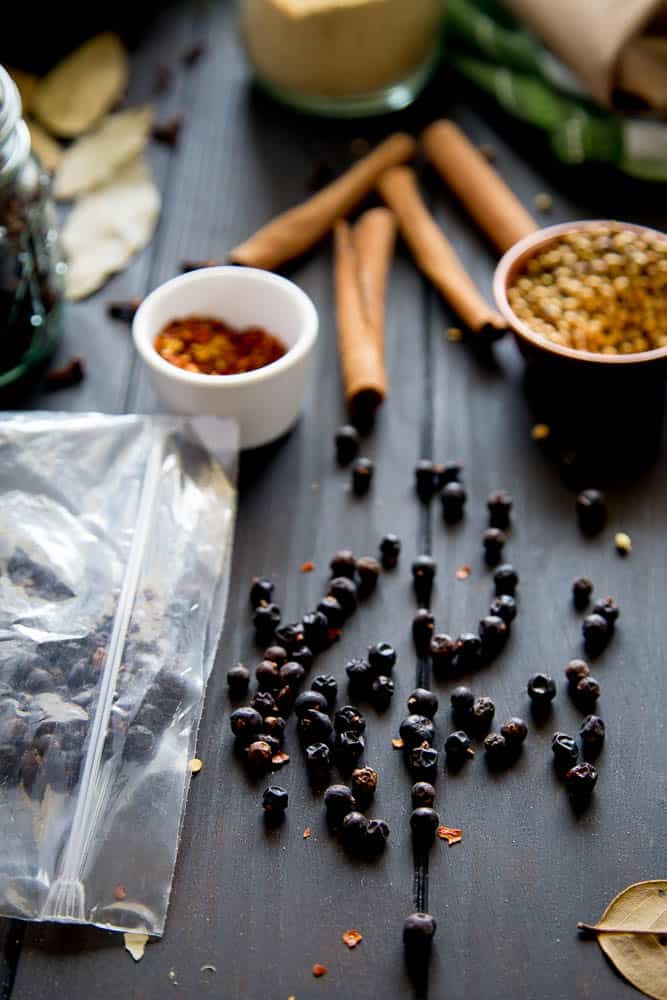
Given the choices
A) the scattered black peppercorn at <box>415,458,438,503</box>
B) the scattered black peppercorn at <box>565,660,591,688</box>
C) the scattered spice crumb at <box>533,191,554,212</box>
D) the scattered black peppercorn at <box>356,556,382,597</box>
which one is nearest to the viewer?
the scattered black peppercorn at <box>565,660,591,688</box>

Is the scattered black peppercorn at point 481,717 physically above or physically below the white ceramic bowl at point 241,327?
below

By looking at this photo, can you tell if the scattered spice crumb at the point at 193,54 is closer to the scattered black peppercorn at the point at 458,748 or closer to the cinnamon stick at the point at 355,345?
the cinnamon stick at the point at 355,345

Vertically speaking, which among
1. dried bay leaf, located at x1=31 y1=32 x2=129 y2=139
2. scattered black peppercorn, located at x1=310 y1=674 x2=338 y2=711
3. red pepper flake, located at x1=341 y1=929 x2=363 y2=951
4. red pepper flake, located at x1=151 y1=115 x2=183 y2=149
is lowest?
red pepper flake, located at x1=341 y1=929 x2=363 y2=951

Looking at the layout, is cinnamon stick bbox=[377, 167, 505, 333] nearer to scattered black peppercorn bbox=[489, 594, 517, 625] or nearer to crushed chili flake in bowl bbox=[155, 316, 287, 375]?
crushed chili flake in bowl bbox=[155, 316, 287, 375]

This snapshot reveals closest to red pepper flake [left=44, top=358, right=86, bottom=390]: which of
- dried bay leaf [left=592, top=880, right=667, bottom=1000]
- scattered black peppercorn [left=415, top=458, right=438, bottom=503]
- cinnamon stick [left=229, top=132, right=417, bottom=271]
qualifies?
cinnamon stick [left=229, top=132, right=417, bottom=271]

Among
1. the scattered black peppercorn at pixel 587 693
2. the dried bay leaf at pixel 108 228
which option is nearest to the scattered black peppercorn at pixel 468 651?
the scattered black peppercorn at pixel 587 693

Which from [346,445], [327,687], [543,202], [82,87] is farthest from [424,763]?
[82,87]

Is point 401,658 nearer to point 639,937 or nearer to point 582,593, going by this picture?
point 582,593
